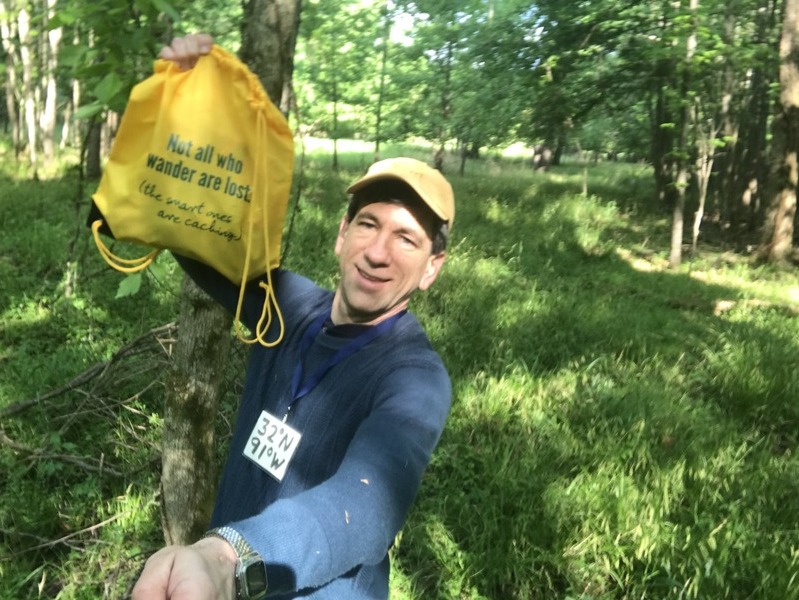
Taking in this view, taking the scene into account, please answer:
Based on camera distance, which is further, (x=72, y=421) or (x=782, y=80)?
(x=782, y=80)

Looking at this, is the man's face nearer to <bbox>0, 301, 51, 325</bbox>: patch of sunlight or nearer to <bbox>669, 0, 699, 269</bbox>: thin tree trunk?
<bbox>0, 301, 51, 325</bbox>: patch of sunlight

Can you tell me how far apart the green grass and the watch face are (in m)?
1.41

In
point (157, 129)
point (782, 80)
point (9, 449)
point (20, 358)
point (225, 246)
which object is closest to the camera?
point (157, 129)

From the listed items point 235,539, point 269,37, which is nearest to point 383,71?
point 269,37

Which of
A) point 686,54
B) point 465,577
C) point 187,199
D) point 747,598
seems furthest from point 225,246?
point 686,54

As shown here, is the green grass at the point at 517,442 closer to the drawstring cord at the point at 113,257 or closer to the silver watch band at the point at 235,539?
the drawstring cord at the point at 113,257

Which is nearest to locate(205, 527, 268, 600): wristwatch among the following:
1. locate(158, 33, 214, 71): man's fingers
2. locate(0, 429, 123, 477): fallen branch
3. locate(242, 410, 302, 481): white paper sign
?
locate(242, 410, 302, 481): white paper sign

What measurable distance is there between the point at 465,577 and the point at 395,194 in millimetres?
1906

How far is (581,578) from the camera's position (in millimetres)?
2539

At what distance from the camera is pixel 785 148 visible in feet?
30.2

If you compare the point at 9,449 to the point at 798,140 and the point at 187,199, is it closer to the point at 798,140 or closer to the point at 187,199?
the point at 187,199

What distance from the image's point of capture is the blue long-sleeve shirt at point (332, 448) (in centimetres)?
89

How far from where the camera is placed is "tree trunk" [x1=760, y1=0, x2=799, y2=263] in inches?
344

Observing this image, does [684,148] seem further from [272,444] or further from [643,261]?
[272,444]
